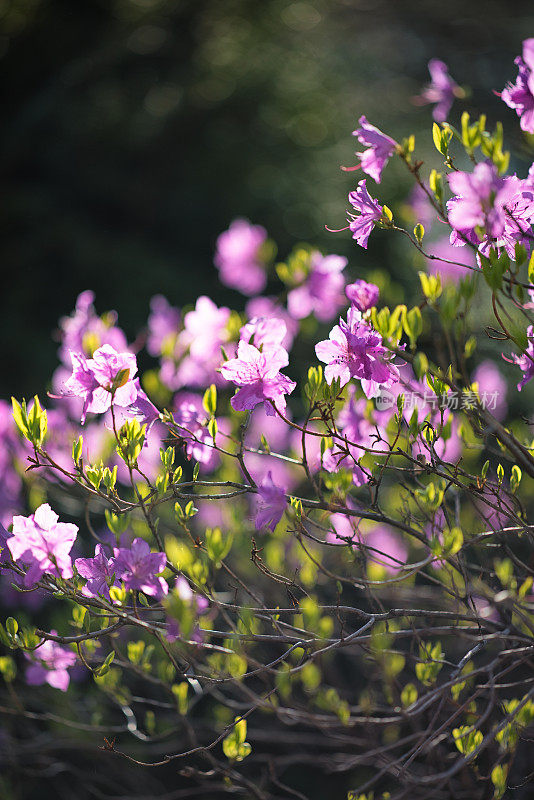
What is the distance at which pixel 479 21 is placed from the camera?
14.7ft

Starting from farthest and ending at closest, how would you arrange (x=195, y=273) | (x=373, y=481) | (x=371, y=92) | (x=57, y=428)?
1. (x=371, y=92)
2. (x=195, y=273)
3. (x=57, y=428)
4. (x=373, y=481)

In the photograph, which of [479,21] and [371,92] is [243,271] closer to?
[371,92]

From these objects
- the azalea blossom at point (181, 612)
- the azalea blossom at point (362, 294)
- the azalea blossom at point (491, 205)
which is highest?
the azalea blossom at point (491, 205)

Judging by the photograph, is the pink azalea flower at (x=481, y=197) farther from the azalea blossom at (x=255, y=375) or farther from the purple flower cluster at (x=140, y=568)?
the purple flower cluster at (x=140, y=568)

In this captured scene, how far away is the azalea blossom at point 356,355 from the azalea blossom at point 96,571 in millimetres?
423

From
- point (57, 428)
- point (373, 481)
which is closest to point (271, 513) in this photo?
point (373, 481)

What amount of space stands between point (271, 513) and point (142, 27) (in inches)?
144

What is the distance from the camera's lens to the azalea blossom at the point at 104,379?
0.98m

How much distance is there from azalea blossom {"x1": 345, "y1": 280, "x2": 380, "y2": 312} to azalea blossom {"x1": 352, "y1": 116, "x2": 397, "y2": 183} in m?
0.15

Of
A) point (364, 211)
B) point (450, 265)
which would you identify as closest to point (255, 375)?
point (364, 211)

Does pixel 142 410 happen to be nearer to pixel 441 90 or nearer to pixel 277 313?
pixel 277 313

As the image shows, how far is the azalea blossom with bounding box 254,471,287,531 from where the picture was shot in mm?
970

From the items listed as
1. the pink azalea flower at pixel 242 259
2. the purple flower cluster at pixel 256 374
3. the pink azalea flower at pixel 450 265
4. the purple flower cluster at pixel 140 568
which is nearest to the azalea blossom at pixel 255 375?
the purple flower cluster at pixel 256 374

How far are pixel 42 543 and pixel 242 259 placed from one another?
1366mm
